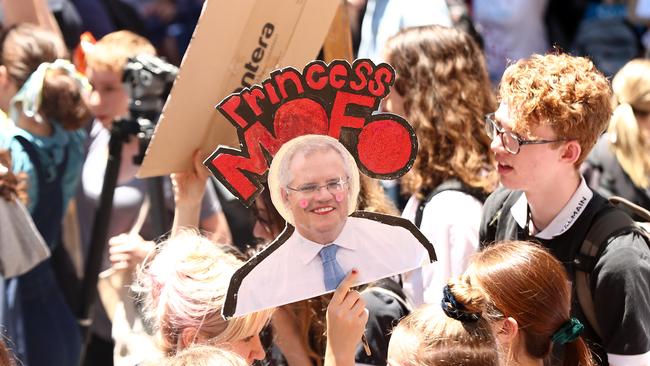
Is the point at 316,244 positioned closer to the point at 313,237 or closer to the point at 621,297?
the point at 313,237

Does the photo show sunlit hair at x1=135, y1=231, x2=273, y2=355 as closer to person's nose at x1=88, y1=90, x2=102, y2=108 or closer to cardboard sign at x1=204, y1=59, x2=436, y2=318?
cardboard sign at x1=204, y1=59, x2=436, y2=318

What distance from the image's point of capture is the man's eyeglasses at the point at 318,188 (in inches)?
76.2

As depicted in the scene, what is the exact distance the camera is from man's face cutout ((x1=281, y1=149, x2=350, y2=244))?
193cm

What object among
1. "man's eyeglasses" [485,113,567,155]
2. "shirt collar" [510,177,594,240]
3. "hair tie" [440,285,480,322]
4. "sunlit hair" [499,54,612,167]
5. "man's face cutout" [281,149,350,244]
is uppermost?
"sunlit hair" [499,54,612,167]

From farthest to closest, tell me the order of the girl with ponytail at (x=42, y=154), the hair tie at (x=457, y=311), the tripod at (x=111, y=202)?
the girl with ponytail at (x=42, y=154), the tripod at (x=111, y=202), the hair tie at (x=457, y=311)

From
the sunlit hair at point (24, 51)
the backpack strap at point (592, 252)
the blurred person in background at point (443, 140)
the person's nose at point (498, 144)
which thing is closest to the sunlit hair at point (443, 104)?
the blurred person in background at point (443, 140)

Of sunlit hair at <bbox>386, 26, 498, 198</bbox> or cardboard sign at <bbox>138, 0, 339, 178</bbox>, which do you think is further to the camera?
sunlit hair at <bbox>386, 26, 498, 198</bbox>

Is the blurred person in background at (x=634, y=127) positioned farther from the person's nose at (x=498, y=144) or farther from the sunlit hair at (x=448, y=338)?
the sunlit hair at (x=448, y=338)

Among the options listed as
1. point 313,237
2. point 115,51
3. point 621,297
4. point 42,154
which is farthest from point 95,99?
point 621,297

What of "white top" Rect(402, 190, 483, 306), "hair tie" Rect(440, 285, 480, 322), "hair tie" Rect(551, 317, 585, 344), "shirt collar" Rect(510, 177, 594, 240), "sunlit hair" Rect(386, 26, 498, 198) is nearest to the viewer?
"hair tie" Rect(440, 285, 480, 322)

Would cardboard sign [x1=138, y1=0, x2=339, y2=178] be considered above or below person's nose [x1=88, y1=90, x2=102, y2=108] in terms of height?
above

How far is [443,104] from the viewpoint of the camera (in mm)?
2943

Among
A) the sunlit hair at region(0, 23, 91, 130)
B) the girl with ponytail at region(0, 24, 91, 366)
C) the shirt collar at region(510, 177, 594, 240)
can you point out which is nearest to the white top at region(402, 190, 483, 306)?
the shirt collar at region(510, 177, 594, 240)

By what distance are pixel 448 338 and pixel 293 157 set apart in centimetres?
48
